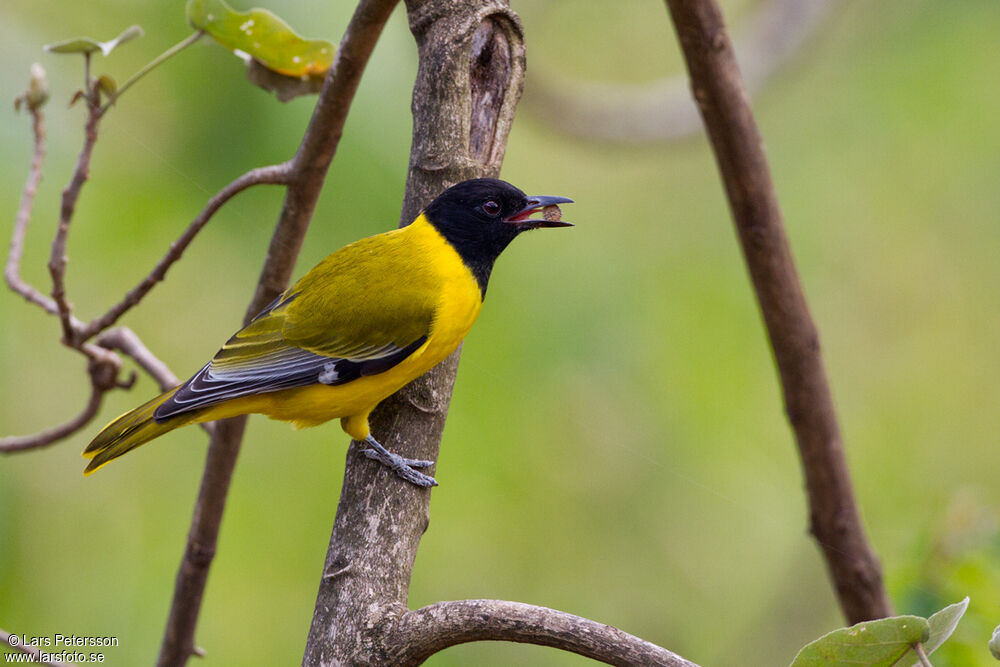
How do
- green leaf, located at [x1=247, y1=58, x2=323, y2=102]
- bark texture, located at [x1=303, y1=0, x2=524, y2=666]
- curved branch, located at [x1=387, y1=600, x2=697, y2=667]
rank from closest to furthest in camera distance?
curved branch, located at [x1=387, y1=600, x2=697, y2=667] < bark texture, located at [x1=303, y1=0, x2=524, y2=666] < green leaf, located at [x1=247, y1=58, x2=323, y2=102]

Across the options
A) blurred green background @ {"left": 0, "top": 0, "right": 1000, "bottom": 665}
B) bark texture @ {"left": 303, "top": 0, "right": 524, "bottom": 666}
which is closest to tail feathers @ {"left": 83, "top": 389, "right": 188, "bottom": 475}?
bark texture @ {"left": 303, "top": 0, "right": 524, "bottom": 666}

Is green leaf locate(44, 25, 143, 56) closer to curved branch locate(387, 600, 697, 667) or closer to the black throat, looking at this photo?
the black throat

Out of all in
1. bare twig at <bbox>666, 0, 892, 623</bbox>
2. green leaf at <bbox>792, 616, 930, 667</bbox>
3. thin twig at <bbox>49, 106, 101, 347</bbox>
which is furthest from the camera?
bare twig at <bbox>666, 0, 892, 623</bbox>

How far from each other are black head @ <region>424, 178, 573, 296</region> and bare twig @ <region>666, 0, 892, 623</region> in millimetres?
614

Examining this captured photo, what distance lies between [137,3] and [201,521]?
1.88 meters

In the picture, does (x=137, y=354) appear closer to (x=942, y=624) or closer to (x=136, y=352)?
(x=136, y=352)

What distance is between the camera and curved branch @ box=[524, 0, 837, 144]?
4262 mm

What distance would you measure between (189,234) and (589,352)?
1.85 metres

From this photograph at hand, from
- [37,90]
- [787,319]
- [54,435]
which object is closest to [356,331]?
[54,435]

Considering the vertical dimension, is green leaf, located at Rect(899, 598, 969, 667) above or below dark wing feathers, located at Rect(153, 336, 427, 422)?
below

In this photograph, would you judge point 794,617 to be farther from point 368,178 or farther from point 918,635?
point 918,635

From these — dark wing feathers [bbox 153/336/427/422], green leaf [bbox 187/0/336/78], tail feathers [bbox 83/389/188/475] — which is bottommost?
tail feathers [bbox 83/389/188/475]

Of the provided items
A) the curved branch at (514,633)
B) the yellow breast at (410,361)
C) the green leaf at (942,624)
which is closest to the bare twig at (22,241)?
the yellow breast at (410,361)

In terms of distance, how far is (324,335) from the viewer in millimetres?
2375
